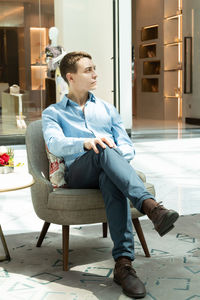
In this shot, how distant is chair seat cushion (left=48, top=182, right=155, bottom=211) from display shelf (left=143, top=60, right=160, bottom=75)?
42.1 feet

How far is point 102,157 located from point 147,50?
1355 cm

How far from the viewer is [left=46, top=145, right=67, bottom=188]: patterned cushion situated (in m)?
3.25

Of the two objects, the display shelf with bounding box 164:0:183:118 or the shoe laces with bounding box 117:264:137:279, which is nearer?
the shoe laces with bounding box 117:264:137:279

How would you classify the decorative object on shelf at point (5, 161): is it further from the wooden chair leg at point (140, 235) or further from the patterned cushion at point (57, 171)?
the wooden chair leg at point (140, 235)

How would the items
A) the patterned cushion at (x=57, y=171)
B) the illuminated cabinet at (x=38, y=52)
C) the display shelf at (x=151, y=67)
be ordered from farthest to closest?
the display shelf at (x=151, y=67) → the illuminated cabinet at (x=38, y=52) → the patterned cushion at (x=57, y=171)

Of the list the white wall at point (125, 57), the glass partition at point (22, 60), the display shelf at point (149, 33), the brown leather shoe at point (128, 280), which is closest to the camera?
the brown leather shoe at point (128, 280)

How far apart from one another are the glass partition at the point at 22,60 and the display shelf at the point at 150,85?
6.72m

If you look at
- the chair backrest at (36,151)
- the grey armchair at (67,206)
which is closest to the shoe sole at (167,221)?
the grey armchair at (67,206)

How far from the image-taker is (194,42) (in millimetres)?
13453

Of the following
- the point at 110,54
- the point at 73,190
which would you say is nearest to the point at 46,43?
the point at 110,54

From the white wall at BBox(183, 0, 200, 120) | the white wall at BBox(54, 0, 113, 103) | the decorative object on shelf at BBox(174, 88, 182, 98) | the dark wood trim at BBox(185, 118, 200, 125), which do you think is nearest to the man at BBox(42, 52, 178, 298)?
the white wall at BBox(54, 0, 113, 103)

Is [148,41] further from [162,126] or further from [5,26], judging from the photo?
[5,26]

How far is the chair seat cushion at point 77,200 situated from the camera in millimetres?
2961

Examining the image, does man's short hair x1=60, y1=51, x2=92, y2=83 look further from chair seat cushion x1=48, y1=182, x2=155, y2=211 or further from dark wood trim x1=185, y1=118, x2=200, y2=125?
dark wood trim x1=185, y1=118, x2=200, y2=125
